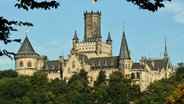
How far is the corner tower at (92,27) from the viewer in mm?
175750

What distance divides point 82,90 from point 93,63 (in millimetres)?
19533

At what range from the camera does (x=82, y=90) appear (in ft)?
446

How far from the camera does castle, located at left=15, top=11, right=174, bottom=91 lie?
5861 inches

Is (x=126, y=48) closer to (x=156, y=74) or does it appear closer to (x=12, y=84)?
(x=156, y=74)

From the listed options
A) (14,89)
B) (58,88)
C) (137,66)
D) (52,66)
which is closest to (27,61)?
(52,66)

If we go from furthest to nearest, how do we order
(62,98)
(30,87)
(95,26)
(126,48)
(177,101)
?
(95,26), (126,48), (30,87), (62,98), (177,101)

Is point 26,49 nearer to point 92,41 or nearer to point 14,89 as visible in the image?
point 92,41

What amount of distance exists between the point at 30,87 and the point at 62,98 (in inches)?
636

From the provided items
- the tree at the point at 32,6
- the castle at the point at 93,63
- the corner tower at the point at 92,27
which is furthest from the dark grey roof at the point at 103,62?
the tree at the point at 32,6

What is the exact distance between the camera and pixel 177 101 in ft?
134

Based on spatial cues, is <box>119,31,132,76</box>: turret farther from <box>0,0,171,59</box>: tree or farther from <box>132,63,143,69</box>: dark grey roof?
<box>0,0,171,59</box>: tree

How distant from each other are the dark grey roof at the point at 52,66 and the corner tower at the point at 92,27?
15.5m

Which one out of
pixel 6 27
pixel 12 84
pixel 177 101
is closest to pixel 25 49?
pixel 12 84

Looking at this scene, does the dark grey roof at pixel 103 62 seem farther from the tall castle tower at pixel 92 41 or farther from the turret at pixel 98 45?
the turret at pixel 98 45
